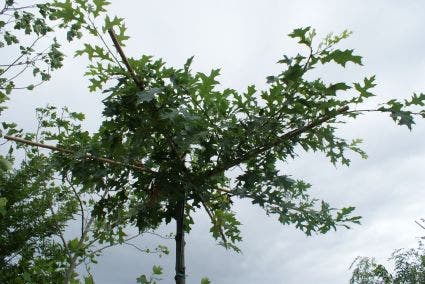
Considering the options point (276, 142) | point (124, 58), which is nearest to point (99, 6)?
point (124, 58)

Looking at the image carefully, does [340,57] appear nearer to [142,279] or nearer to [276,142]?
[276,142]

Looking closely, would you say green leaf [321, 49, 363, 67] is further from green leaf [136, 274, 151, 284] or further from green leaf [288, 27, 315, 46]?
green leaf [136, 274, 151, 284]

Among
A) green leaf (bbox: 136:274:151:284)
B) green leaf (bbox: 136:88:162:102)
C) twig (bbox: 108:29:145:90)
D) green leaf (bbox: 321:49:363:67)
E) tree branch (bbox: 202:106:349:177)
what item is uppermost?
twig (bbox: 108:29:145:90)

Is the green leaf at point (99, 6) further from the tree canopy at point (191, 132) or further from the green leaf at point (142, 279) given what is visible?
the green leaf at point (142, 279)

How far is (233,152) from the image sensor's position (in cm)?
248

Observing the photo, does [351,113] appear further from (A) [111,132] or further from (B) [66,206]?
(B) [66,206]

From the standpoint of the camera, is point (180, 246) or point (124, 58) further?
point (180, 246)

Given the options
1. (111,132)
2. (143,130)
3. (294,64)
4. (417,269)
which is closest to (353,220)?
(294,64)

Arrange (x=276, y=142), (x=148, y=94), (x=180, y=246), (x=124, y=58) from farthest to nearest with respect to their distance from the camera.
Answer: (x=180, y=246) < (x=276, y=142) < (x=124, y=58) < (x=148, y=94)

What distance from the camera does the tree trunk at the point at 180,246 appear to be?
262cm

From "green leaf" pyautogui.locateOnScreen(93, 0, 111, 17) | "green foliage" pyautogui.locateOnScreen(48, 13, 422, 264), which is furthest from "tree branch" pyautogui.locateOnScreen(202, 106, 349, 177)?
"green leaf" pyautogui.locateOnScreen(93, 0, 111, 17)

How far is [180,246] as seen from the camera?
2713 mm

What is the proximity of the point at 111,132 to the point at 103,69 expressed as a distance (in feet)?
1.26

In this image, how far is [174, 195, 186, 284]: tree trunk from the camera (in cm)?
262
